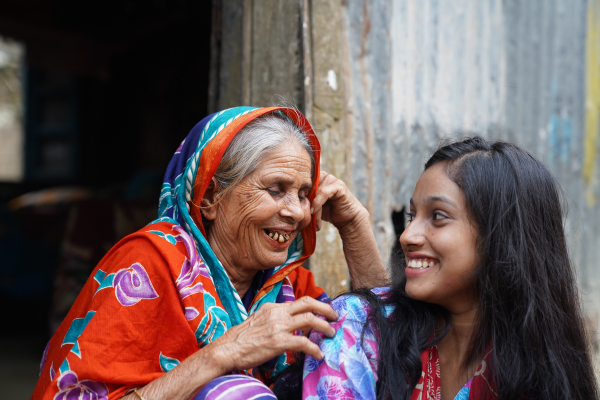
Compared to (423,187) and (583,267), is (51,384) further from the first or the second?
(583,267)

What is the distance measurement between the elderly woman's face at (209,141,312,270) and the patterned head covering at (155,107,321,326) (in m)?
0.11

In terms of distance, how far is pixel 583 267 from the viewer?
4.19m

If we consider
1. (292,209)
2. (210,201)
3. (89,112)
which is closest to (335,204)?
(292,209)

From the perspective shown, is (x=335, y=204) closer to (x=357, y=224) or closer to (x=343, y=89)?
(x=357, y=224)

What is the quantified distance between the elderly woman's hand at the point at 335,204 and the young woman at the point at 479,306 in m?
0.60

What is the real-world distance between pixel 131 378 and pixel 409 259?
1.00 m

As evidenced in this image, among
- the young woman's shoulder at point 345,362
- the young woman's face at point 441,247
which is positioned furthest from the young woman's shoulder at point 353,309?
the young woman's face at point 441,247

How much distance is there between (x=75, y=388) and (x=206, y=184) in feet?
2.69

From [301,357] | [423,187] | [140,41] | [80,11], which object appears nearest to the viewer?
[423,187]

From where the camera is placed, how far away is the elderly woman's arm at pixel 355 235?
7.80 feet

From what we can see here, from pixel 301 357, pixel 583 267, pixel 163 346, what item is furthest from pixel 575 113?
pixel 163 346

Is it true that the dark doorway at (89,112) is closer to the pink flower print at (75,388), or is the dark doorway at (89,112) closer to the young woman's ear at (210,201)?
the young woman's ear at (210,201)

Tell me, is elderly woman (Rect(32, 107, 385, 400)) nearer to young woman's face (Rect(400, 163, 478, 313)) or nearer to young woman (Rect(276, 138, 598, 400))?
young woman (Rect(276, 138, 598, 400))

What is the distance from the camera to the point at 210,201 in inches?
81.6
